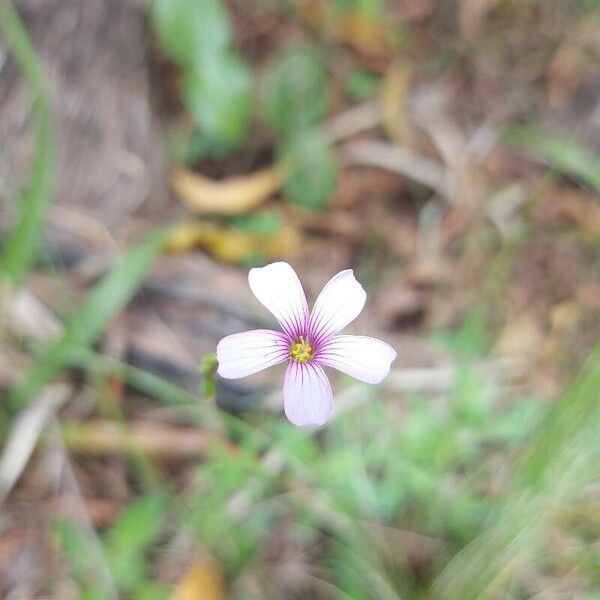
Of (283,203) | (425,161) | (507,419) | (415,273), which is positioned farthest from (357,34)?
(507,419)

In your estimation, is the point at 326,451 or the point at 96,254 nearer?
the point at 326,451

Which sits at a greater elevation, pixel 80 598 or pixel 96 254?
pixel 96 254

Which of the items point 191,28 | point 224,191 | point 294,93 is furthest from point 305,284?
point 191,28

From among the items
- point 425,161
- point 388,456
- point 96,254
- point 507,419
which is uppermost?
point 425,161

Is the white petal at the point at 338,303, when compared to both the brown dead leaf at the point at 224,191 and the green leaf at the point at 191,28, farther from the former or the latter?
the green leaf at the point at 191,28

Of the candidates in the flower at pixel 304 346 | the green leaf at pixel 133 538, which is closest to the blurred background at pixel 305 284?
the green leaf at pixel 133 538

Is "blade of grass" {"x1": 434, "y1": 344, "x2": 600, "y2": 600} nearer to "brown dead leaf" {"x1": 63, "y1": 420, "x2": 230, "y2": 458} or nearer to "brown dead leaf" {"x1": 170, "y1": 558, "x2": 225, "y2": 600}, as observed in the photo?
"brown dead leaf" {"x1": 170, "y1": 558, "x2": 225, "y2": 600}

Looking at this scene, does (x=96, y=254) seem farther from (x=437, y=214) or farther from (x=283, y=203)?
(x=437, y=214)
